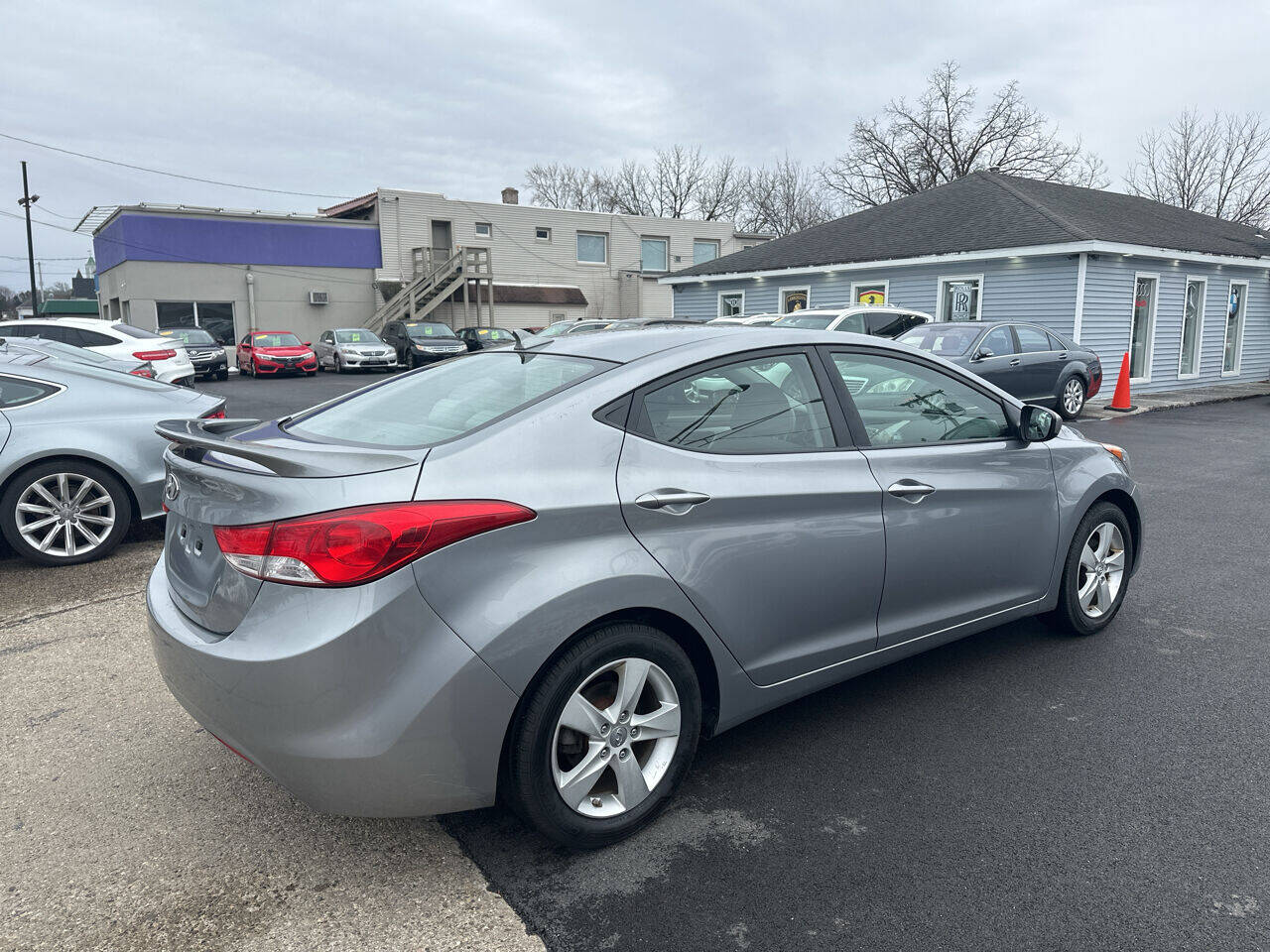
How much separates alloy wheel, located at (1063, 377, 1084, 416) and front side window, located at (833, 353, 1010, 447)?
38.6ft

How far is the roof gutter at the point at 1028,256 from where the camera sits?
17.1m

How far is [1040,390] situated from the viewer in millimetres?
14133

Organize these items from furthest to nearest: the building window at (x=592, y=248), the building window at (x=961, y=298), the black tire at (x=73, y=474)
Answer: the building window at (x=592, y=248)
the building window at (x=961, y=298)
the black tire at (x=73, y=474)

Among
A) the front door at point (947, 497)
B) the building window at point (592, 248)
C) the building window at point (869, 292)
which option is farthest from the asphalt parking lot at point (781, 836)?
the building window at point (592, 248)

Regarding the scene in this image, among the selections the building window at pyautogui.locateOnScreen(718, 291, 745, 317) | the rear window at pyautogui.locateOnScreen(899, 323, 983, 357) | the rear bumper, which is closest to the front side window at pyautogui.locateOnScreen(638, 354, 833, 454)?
the rear bumper

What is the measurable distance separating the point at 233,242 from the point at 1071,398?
29644 mm

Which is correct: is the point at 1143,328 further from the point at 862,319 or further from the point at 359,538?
the point at 359,538

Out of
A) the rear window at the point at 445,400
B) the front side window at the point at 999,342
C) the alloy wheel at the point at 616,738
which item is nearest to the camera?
the alloy wheel at the point at 616,738

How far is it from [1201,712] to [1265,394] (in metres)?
20.2

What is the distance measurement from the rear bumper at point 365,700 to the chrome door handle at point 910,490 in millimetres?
1631

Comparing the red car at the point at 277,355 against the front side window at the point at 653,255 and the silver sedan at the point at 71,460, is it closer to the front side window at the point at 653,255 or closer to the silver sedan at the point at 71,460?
the front side window at the point at 653,255

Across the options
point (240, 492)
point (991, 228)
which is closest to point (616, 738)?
point (240, 492)

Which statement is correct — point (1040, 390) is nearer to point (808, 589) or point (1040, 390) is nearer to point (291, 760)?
point (808, 589)

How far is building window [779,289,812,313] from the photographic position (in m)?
22.9
